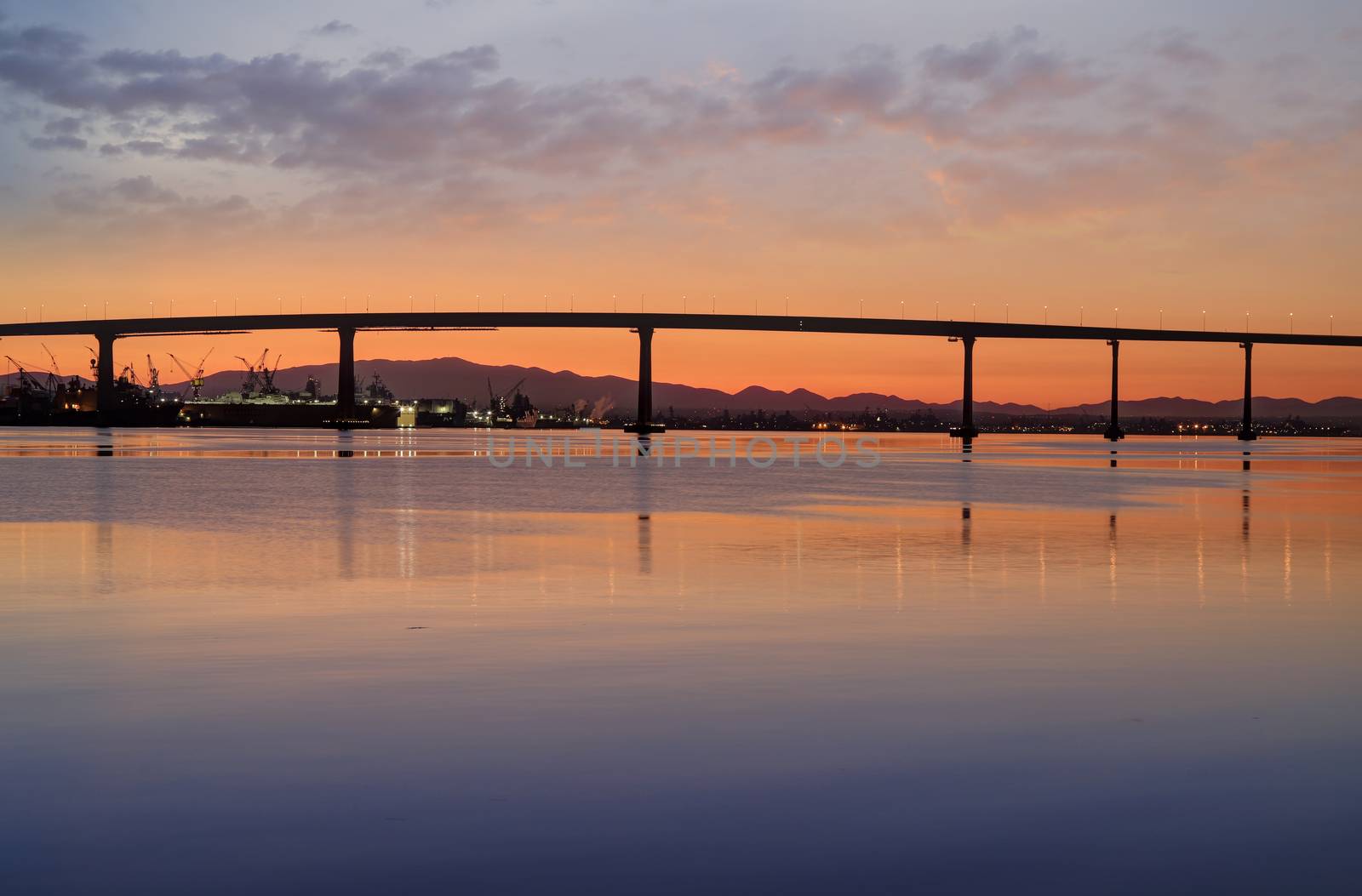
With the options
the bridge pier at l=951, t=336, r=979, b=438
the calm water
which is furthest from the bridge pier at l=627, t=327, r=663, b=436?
the calm water

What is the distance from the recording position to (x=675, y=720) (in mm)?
9938

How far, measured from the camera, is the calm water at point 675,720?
6742mm

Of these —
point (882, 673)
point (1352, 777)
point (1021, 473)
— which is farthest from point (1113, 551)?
point (1021, 473)

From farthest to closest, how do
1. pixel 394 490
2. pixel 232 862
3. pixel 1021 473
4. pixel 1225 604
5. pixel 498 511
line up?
pixel 1021 473 → pixel 394 490 → pixel 498 511 → pixel 1225 604 → pixel 232 862

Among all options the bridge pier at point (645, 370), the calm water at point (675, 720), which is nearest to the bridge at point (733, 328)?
the bridge pier at point (645, 370)

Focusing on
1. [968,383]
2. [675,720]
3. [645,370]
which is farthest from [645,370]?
[675,720]

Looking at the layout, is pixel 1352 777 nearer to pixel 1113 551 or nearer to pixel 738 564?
pixel 738 564

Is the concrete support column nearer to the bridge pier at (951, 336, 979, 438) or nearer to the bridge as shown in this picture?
the bridge

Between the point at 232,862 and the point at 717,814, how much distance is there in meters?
2.60

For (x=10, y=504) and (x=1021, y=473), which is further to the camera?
(x=1021, y=473)

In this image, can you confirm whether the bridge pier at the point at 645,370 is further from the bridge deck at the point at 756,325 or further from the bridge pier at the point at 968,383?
the bridge pier at the point at 968,383

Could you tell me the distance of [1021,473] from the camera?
68625 millimetres

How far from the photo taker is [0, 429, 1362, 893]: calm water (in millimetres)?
6742

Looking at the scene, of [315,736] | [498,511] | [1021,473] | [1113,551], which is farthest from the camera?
[1021,473]
